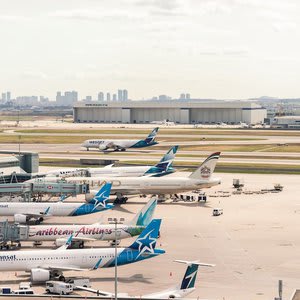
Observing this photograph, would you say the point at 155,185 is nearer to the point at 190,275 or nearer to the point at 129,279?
the point at 129,279

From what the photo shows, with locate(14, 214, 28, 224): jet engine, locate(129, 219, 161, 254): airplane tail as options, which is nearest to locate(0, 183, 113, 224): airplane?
locate(14, 214, 28, 224): jet engine

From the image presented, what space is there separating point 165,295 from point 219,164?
107070 mm

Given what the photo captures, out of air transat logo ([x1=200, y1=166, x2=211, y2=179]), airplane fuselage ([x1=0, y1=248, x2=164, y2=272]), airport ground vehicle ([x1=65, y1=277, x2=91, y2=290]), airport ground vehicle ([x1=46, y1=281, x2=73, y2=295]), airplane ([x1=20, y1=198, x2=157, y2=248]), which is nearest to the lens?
airport ground vehicle ([x1=46, y1=281, x2=73, y2=295])

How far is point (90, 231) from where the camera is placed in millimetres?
76188

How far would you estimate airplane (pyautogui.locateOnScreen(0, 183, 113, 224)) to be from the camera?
89188 mm

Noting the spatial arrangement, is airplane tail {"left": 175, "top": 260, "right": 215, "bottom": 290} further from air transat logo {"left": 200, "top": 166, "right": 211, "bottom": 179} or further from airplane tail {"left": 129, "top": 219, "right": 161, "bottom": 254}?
air transat logo {"left": 200, "top": 166, "right": 211, "bottom": 179}

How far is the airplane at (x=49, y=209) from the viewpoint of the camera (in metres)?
89.2

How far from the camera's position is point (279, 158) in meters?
174

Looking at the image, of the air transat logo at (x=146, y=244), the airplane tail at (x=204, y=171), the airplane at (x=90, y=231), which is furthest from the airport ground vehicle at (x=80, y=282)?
the airplane tail at (x=204, y=171)

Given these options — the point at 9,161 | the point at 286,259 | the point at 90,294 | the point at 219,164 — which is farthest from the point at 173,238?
the point at 219,164

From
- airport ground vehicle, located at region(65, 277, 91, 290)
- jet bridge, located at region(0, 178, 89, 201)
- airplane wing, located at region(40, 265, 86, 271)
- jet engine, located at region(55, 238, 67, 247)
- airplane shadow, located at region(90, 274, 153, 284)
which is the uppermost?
jet bridge, located at region(0, 178, 89, 201)

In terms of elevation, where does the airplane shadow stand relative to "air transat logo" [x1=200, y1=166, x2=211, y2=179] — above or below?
below

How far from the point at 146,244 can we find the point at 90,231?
11238 millimetres

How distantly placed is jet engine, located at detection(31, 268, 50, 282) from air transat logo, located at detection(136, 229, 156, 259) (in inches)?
307
